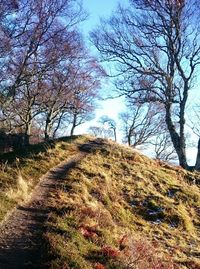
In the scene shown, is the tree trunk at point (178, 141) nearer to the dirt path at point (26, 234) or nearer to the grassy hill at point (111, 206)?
the grassy hill at point (111, 206)

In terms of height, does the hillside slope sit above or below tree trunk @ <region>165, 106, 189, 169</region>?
below

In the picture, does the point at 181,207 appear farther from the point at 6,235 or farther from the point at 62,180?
the point at 6,235

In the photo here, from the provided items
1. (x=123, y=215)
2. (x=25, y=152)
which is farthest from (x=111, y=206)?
(x=25, y=152)

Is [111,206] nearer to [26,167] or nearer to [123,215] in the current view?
[123,215]

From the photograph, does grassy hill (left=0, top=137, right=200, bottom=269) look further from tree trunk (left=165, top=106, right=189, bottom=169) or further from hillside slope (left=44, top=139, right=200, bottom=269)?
tree trunk (left=165, top=106, right=189, bottom=169)

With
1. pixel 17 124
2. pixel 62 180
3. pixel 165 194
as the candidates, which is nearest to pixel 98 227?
pixel 62 180

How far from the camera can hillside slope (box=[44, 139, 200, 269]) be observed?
8836mm

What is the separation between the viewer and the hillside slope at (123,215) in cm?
884

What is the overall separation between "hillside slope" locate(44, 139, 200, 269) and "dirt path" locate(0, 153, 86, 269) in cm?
25

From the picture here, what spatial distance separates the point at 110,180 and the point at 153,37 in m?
10.5

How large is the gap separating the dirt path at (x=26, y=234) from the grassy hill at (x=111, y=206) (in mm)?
205

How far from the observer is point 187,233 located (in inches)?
551

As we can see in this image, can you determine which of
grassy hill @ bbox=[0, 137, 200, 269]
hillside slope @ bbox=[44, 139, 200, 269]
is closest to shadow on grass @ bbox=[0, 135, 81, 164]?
grassy hill @ bbox=[0, 137, 200, 269]

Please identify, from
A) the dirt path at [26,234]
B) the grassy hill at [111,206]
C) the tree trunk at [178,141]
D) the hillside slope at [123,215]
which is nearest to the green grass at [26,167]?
the grassy hill at [111,206]
